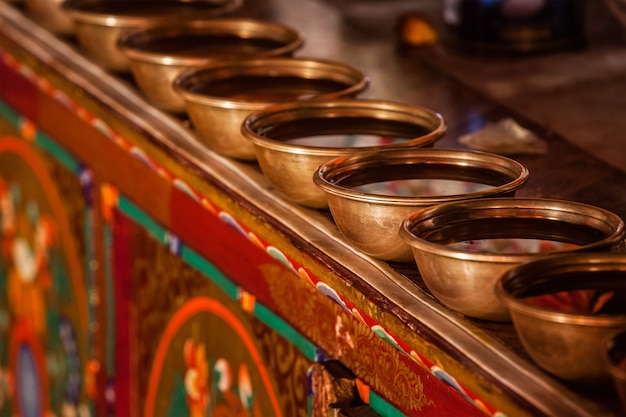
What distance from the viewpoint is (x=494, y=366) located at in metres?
1.13

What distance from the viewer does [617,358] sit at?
1.00 meters

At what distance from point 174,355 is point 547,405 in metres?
1.16

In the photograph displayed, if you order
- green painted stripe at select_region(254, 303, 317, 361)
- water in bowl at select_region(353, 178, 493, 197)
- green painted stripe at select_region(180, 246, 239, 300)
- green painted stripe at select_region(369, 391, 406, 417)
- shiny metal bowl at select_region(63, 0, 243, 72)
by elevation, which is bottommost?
green painted stripe at select_region(180, 246, 239, 300)

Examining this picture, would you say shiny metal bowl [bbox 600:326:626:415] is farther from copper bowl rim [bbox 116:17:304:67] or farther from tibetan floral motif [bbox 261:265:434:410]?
copper bowl rim [bbox 116:17:304:67]

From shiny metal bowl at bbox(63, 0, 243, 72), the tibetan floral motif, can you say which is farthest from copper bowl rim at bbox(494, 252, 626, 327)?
shiny metal bowl at bbox(63, 0, 243, 72)

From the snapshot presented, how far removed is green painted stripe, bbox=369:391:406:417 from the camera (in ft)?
4.49

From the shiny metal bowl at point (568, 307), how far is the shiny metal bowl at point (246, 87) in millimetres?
619

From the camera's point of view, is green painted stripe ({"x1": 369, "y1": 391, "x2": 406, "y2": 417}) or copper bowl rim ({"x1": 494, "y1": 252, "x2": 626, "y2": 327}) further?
green painted stripe ({"x1": 369, "y1": 391, "x2": 406, "y2": 417})

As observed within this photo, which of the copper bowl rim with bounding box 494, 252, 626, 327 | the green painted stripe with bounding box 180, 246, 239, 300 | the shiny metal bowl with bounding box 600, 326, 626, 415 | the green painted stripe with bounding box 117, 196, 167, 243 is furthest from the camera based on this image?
the green painted stripe with bounding box 117, 196, 167, 243

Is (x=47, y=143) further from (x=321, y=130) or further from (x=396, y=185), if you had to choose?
(x=396, y=185)

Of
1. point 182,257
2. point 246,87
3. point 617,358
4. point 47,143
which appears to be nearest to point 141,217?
point 182,257

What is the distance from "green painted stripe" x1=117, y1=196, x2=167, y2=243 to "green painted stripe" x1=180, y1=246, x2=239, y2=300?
106mm

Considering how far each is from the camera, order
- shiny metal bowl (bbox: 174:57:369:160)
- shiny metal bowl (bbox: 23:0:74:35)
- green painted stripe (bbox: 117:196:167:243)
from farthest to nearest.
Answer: shiny metal bowl (bbox: 23:0:74:35) → green painted stripe (bbox: 117:196:167:243) → shiny metal bowl (bbox: 174:57:369:160)

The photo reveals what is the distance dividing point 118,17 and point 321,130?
679 mm
